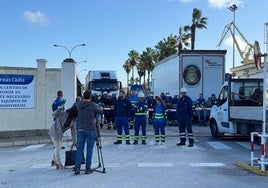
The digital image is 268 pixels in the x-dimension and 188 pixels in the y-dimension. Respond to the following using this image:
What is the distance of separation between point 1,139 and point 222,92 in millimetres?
9172

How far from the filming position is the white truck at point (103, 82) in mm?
30016

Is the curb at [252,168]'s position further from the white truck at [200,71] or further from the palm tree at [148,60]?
the palm tree at [148,60]

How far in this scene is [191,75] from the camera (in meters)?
23.5

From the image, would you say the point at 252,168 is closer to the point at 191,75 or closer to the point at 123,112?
the point at 123,112

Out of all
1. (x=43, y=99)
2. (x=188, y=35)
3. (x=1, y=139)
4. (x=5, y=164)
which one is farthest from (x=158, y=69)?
(x=188, y=35)

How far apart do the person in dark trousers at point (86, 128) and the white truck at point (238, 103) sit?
24.5ft

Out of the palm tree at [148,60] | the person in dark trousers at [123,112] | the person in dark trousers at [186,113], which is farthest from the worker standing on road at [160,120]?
the palm tree at [148,60]

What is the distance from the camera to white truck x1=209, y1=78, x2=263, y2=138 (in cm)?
1564

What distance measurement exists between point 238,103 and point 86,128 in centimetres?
861

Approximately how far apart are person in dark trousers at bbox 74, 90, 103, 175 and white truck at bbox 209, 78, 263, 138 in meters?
7.48

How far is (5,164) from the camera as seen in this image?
1123cm

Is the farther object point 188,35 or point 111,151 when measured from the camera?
point 188,35

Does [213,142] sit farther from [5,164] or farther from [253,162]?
[5,164]

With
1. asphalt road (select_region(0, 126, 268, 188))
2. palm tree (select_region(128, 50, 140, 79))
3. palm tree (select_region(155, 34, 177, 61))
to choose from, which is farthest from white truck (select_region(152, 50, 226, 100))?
→ palm tree (select_region(128, 50, 140, 79))
